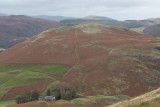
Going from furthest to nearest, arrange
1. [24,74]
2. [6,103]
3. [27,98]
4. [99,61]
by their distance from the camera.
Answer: [99,61]
[24,74]
[6,103]
[27,98]

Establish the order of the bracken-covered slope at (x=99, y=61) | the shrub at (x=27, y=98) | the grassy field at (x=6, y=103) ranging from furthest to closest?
the bracken-covered slope at (x=99, y=61) → the grassy field at (x=6, y=103) → the shrub at (x=27, y=98)

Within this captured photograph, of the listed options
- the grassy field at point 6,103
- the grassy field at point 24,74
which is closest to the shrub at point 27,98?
the grassy field at point 6,103

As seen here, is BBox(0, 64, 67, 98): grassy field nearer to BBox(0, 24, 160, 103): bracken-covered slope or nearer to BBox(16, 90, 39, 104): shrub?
BBox(0, 24, 160, 103): bracken-covered slope

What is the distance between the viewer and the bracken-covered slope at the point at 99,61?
7750cm

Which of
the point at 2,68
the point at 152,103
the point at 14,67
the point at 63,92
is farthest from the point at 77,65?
the point at 152,103

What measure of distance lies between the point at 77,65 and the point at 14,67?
43718 millimetres

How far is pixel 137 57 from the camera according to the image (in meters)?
98.6

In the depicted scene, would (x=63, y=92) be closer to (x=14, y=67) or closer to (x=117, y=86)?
(x=117, y=86)

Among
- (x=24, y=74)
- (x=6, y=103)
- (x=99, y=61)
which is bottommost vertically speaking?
(x=6, y=103)

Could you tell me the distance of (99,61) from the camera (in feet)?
323

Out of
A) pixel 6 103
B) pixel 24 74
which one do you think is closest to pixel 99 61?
pixel 24 74

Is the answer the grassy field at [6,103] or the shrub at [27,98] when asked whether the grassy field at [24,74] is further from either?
the shrub at [27,98]

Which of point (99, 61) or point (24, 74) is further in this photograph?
point (99, 61)

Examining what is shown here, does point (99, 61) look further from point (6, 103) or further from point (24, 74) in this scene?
point (6, 103)
